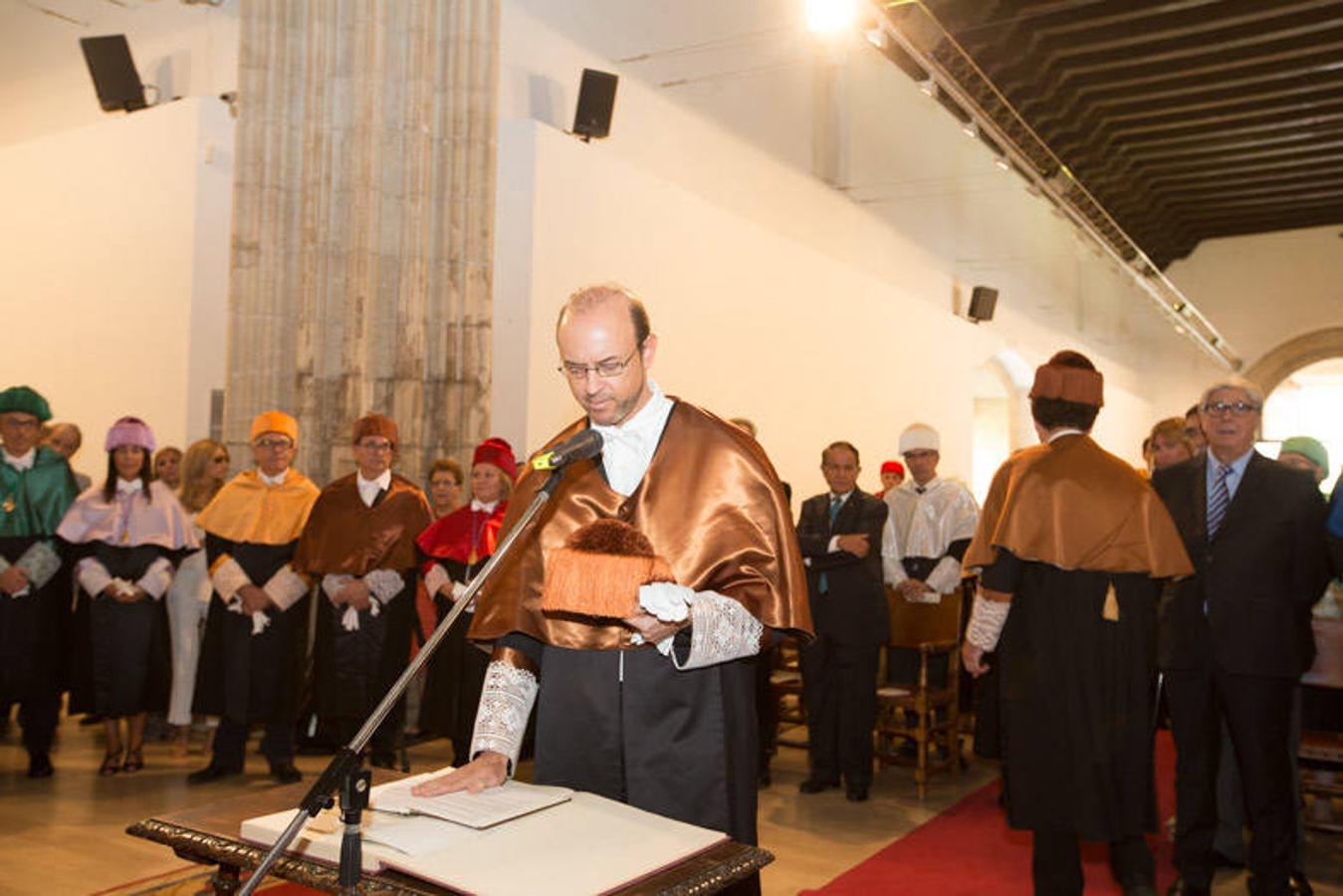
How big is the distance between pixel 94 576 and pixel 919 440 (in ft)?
15.0

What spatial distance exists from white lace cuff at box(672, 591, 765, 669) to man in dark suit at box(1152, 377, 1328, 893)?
2.47 m

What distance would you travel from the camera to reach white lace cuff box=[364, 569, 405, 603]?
575 centimetres

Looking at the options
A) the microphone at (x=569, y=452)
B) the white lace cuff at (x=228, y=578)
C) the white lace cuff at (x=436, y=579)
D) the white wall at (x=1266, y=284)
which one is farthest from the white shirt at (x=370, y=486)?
the white wall at (x=1266, y=284)

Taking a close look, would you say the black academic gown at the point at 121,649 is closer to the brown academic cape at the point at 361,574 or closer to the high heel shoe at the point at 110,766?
the high heel shoe at the point at 110,766

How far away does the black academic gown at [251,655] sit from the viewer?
5543mm

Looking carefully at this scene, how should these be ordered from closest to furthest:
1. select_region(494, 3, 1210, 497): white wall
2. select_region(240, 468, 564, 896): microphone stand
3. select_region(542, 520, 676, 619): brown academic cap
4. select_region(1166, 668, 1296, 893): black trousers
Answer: select_region(240, 468, 564, 896): microphone stand, select_region(542, 520, 676, 619): brown academic cap, select_region(1166, 668, 1296, 893): black trousers, select_region(494, 3, 1210, 497): white wall

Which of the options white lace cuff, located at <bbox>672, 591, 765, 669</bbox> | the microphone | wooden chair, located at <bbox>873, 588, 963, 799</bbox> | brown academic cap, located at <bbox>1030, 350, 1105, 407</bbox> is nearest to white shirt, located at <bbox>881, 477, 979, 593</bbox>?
wooden chair, located at <bbox>873, 588, 963, 799</bbox>

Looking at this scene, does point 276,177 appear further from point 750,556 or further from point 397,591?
point 750,556

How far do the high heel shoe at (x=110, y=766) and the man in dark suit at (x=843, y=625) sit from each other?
11.4 ft

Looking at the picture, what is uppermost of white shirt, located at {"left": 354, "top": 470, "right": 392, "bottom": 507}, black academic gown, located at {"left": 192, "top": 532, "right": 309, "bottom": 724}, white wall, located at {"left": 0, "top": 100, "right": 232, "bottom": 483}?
white wall, located at {"left": 0, "top": 100, "right": 232, "bottom": 483}

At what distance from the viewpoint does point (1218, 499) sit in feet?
12.8

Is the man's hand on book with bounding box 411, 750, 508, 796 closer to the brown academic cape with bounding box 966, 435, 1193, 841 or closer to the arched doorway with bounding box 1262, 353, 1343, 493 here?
the brown academic cape with bounding box 966, 435, 1193, 841

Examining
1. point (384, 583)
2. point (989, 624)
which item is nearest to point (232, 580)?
point (384, 583)

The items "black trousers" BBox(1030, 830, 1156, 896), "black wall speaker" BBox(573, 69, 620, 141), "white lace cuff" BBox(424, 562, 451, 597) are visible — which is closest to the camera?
"black trousers" BBox(1030, 830, 1156, 896)
